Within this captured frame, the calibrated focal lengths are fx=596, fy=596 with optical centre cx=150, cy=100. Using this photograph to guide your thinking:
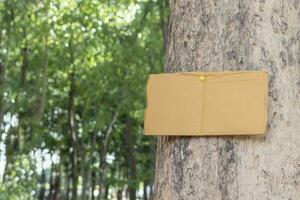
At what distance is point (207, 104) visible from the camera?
5.36 ft

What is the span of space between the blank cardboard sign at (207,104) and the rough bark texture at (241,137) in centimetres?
3

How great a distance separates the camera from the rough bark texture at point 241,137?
5.18 feet

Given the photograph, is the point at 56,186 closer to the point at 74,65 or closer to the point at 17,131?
the point at 17,131

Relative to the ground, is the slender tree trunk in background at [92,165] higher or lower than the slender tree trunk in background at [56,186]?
higher

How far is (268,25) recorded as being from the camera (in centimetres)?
167

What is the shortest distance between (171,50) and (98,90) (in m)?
12.7

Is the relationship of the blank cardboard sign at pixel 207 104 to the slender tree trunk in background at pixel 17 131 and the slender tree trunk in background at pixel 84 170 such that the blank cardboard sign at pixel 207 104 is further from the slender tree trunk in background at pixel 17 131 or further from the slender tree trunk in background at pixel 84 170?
the slender tree trunk in background at pixel 84 170

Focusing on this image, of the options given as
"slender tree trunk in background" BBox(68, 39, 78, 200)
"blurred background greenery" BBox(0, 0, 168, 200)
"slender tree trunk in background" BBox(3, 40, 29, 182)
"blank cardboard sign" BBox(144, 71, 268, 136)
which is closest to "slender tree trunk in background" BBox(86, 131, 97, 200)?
"blurred background greenery" BBox(0, 0, 168, 200)

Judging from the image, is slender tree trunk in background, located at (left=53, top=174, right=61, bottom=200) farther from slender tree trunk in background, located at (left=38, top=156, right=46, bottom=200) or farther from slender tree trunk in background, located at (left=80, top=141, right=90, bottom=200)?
slender tree trunk in background, located at (left=80, top=141, right=90, bottom=200)

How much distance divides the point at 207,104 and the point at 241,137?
128 millimetres

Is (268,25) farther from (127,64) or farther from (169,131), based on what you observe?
(127,64)

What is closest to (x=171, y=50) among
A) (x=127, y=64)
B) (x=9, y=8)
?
(x=9, y=8)

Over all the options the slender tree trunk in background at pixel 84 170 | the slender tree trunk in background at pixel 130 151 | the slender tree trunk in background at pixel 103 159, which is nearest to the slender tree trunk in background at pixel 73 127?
the slender tree trunk in background at pixel 84 170

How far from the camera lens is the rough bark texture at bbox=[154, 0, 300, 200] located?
5.18 feet
